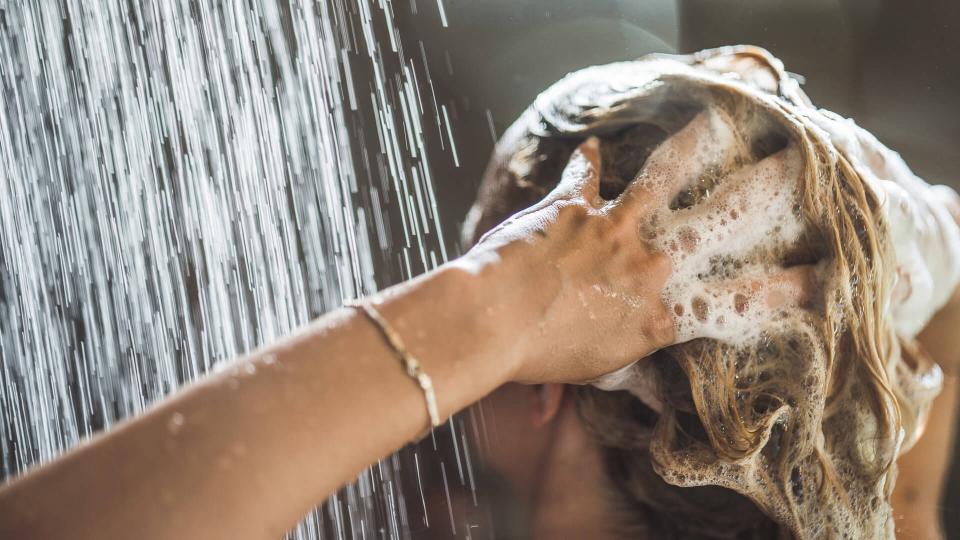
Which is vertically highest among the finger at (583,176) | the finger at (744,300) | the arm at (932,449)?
the finger at (583,176)

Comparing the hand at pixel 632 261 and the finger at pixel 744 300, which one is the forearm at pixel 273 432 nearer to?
the hand at pixel 632 261

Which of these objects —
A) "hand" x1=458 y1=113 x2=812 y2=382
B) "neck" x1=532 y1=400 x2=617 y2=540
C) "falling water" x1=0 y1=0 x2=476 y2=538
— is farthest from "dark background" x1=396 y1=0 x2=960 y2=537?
"hand" x1=458 y1=113 x2=812 y2=382

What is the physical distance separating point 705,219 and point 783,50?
3.21 feet

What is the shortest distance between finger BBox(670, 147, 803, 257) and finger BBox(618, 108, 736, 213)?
28mm

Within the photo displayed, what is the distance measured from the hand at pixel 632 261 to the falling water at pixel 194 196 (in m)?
1.06

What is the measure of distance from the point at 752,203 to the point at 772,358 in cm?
19

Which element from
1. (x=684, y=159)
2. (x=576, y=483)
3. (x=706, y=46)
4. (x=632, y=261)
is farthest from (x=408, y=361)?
(x=706, y=46)

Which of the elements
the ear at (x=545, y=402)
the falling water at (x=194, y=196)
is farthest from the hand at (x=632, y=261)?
the falling water at (x=194, y=196)

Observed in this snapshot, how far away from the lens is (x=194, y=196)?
5.73ft

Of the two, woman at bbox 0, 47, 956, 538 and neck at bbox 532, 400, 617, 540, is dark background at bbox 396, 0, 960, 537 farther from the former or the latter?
woman at bbox 0, 47, 956, 538

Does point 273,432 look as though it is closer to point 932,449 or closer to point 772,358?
point 772,358

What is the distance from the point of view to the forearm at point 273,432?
0.42 m

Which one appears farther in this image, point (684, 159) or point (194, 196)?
point (194, 196)

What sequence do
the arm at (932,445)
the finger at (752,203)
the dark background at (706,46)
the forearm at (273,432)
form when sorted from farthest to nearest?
the dark background at (706,46), the arm at (932,445), the finger at (752,203), the forearm at (273,432)
